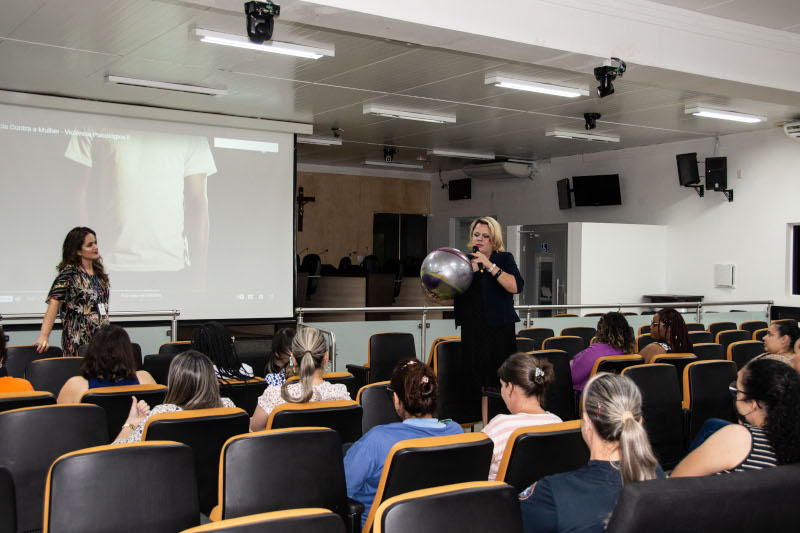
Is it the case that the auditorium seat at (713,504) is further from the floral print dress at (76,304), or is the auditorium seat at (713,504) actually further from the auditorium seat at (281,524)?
the floral print dress at (76,304)

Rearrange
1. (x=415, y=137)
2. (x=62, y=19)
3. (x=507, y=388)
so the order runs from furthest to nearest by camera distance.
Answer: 1. (x=415, y=137)
2. (x=62, y=19)
3. (x=507, y=388)

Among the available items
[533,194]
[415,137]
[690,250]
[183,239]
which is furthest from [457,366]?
[533,194]

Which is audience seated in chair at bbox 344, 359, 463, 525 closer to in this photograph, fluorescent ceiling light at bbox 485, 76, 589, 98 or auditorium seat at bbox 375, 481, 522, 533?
auditorium seat at bbox 375, 481, 522, 533

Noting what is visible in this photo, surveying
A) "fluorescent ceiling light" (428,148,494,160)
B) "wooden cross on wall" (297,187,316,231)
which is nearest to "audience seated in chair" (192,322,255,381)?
"fluorescent ceiling light" (428,148,494,160)

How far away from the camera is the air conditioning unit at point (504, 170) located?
43.1ft

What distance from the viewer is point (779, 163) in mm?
9961

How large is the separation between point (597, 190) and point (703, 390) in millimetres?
8114

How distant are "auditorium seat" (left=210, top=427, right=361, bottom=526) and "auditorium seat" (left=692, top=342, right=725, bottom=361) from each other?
3.94m

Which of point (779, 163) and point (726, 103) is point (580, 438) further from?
point (779, 163)

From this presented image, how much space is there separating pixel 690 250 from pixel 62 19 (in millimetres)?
9042

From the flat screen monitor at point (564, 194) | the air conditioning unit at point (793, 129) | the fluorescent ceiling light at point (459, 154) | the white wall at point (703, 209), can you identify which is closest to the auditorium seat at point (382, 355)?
the white wall at point (703, 209)

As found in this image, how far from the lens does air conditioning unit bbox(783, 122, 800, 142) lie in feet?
30.9

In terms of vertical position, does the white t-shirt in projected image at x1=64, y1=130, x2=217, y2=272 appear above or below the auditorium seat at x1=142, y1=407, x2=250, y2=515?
above

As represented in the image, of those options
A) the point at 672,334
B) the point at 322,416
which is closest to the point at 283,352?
the point at 322,416
